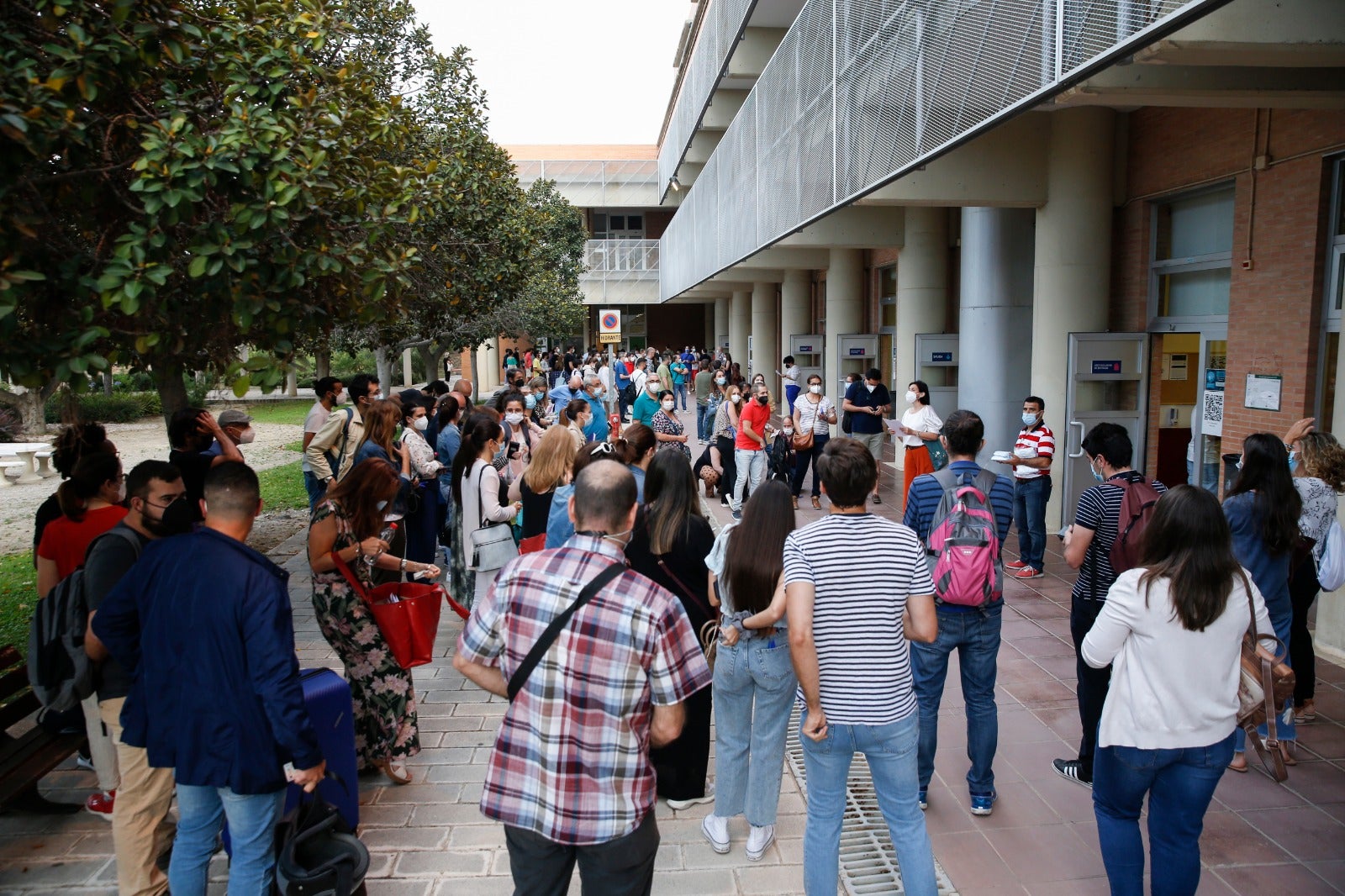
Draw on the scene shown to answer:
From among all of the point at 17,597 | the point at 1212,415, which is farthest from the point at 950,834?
the point at 17,597

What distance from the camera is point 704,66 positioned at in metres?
23.4

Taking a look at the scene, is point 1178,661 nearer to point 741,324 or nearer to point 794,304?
point 794,304

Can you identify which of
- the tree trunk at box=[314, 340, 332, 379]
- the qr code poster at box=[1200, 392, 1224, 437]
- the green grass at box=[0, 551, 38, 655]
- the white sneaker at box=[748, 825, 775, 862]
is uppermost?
the tree trunk at box=[314, 340, 332, 379]

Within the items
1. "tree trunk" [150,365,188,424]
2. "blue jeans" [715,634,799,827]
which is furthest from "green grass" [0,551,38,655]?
"blue jeans" [715,634,799,827]

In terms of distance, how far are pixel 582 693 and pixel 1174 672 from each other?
6.60 ft

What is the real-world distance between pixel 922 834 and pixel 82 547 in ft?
12.7

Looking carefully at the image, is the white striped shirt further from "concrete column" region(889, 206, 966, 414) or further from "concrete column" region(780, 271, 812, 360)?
"concrete column" region(780, 271, 812, 360)

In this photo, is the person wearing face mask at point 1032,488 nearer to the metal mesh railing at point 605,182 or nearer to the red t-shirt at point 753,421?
the red t-shirt at point 753,421

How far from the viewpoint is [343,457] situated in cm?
832

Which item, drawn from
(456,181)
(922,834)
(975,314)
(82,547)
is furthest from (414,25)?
(922,834)

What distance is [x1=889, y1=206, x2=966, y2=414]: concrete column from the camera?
1510 centimetres

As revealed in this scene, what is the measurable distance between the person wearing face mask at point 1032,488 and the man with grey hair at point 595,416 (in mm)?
3900

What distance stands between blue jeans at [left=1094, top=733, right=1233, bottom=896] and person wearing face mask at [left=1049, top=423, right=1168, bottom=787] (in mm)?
864

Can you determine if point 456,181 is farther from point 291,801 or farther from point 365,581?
point 291,801
